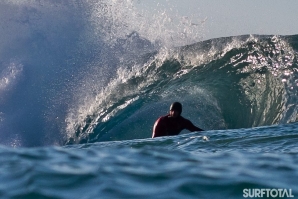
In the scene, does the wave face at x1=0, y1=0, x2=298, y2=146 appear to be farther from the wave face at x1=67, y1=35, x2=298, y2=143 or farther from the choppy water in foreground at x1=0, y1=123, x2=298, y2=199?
the choppy water in foreground at x1=0, y1=123, x2=298, y2=199

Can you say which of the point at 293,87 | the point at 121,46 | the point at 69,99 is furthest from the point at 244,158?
the point at 121,46

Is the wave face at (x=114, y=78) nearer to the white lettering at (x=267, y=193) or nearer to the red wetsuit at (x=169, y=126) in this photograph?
the red wetsuit at (x=169, y=126)

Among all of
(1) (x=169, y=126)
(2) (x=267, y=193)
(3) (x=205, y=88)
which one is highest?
(3) (x=205, y=88)

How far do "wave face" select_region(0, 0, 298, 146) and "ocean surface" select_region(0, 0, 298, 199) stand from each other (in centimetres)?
3

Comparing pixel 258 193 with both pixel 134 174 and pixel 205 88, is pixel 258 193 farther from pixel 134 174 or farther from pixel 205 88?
pixel 205 88

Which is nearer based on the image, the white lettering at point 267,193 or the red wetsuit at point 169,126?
the white lettering at point 267,193

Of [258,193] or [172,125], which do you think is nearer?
[258,193]

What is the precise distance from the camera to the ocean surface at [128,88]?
702 centimetres

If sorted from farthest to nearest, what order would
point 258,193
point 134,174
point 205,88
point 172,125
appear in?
point 205,88 < point 172,125 < point 134,174 < point 258,193

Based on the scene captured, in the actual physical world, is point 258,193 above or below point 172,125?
below

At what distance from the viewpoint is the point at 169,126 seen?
404 inches

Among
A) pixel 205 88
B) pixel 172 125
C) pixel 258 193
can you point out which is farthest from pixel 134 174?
pixel 205 88

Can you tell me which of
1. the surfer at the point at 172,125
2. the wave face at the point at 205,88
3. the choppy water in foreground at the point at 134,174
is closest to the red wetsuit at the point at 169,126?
the surfer at the point at 172,125

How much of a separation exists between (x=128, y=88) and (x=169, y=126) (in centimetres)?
612
